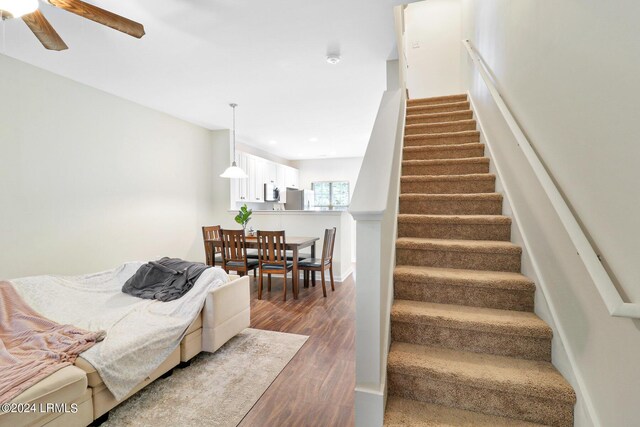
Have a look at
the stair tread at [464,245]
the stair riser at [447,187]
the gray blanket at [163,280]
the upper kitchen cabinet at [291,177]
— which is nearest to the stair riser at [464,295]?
the stair tread at [464,245]

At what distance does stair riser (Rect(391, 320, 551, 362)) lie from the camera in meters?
1.45

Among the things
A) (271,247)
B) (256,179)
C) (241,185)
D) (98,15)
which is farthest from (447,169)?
A: (256,179)

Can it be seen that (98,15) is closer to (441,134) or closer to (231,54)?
(231,54)

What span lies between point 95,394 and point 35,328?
2.38 ft

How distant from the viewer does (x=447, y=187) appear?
2525 mm

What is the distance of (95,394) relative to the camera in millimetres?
1621

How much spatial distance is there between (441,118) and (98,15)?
130 inches

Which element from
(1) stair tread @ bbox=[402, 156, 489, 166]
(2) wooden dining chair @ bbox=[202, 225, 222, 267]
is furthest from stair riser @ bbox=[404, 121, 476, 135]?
(2) wooden dining chair @ bbox=[202, 225, 222, 267]

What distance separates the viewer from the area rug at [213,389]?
171 centimetres

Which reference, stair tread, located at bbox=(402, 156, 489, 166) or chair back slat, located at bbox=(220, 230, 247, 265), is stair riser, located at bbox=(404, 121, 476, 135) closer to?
stair tread, located at bbox=(402, 156, 489, 166)

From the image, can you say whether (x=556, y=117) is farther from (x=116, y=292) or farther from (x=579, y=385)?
(x=116, y=292)

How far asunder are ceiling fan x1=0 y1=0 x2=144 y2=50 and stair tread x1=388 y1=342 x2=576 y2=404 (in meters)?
2.47

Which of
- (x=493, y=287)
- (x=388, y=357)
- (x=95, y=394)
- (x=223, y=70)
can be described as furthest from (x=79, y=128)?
(x=493, y=287)

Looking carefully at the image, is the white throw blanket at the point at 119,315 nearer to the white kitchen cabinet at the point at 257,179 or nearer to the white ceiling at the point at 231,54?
the white ceiling at the point at 231,54
